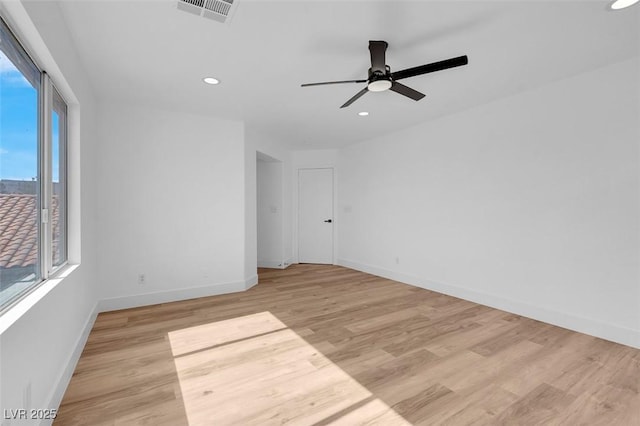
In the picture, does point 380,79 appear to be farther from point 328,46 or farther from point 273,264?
point 273,264

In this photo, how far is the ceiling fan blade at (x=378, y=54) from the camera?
2170 mm

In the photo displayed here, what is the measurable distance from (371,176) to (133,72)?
4003 millimetres

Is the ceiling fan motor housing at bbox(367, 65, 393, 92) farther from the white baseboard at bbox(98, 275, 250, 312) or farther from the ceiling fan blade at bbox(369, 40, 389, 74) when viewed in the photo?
the white baseboard at bbox(98, 275, 250, 312)

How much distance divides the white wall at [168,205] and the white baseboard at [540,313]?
2.91m

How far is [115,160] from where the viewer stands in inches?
141

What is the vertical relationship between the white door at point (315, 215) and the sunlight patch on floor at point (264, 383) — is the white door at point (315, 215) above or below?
above

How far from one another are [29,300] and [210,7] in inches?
79.0

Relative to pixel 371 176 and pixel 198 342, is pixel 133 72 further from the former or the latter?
pixel 371 176

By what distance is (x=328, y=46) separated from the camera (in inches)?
91.5

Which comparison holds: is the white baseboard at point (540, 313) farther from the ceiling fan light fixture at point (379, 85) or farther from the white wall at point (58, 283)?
the white wall at point (58, 283)

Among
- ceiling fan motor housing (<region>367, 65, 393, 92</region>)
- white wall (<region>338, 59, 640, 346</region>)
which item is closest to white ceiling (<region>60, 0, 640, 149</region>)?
ceiling fan motor housing (<region>367, 65, 393, 92</region>)

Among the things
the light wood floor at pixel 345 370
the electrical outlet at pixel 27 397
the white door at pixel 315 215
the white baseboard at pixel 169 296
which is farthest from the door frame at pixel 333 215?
the electrical outlet at pixel 27 397

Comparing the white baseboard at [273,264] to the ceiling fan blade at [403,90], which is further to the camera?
the white baseboard at [273,264]

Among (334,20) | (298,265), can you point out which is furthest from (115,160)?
(298,265)
